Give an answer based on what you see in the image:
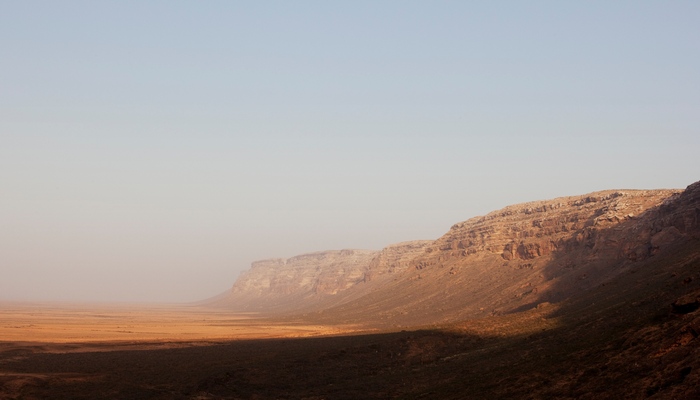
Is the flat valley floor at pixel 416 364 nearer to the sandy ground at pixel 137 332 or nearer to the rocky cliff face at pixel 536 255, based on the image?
the sandy ground at pixel 137 332

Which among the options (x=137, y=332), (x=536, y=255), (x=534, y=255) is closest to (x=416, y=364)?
(x=137, y=332)

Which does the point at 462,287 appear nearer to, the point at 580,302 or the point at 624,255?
the point at 624,255

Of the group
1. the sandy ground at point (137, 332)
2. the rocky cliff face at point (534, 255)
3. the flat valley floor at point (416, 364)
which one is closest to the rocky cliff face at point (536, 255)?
the rocky cliff face at point (534, 255)

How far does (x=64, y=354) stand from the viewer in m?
57.5

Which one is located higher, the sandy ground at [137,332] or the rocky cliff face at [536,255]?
the rocky cliff face at [536,255]

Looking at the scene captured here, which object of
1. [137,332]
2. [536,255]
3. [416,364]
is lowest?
[416,364]

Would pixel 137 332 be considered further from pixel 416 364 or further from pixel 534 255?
pixel 534 255

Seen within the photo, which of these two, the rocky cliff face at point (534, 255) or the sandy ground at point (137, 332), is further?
the sandy ground at point (137, 332)

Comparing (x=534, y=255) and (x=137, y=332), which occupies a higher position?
(x=534, y=255)

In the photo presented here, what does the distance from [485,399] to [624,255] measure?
57074mm

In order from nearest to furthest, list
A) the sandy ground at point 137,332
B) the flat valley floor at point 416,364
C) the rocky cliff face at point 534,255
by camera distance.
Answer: the flat valley floor at point 416,364 < the rocky cliff face at point 534,255 < the sandy ground at point 137,332

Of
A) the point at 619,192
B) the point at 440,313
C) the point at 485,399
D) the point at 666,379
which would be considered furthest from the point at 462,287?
the point at 666,379

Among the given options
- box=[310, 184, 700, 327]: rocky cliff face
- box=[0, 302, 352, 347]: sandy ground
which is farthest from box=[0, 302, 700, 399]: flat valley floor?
box=[310, 184, 700, 327]: rocky cliff face

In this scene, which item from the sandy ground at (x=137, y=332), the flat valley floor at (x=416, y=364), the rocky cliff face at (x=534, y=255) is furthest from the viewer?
the sandy ground at (x=137, y=332)
